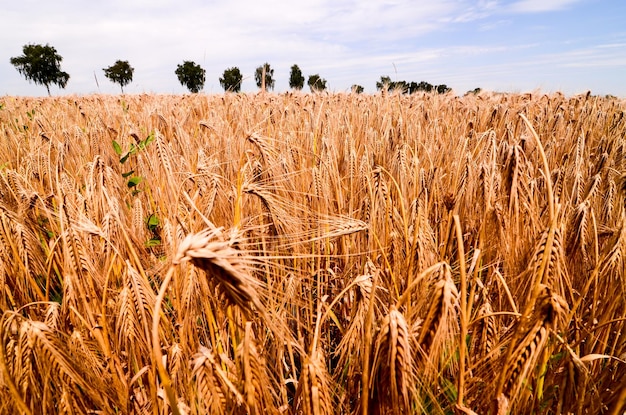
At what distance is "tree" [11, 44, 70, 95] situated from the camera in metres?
40.8

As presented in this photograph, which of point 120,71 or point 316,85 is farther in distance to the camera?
point 120,71

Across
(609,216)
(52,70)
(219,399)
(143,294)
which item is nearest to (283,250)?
(143,294)

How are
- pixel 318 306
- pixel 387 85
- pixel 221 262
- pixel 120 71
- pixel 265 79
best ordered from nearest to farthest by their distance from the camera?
1. pixel 221 262
2. pixel 318 306
3. pixel 265 79
4. pixel 387 85
5. pixel 120 71

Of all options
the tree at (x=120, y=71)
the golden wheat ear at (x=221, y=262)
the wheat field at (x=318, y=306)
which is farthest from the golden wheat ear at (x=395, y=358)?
the tree at (x=120, y=71)

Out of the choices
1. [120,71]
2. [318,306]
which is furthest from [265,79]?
[120,71]

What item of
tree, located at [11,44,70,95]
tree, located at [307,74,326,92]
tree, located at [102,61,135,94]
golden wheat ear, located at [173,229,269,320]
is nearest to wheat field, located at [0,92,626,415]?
golden wheat ear, located at [173,229,269,320]

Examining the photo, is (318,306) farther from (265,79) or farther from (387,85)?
(387,85)

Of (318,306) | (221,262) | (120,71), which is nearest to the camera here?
(221,262)

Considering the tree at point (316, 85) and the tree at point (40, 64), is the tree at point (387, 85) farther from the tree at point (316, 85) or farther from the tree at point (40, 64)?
the tree at point (40, 64)

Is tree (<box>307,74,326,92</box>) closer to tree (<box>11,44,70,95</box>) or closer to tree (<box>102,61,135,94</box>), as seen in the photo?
tree (<box>102,61,135,94</box>)

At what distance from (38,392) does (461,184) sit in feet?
5.71

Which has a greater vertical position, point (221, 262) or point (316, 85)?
point (316, 85)

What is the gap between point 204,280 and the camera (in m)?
1.02

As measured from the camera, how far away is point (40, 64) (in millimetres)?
41156
